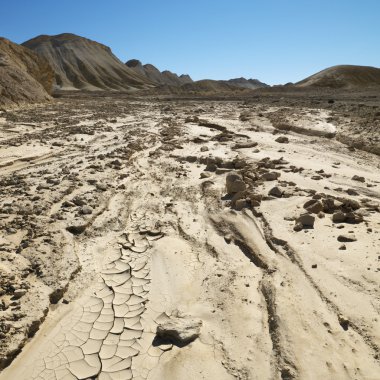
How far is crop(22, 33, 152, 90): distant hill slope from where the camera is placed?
4947 cm

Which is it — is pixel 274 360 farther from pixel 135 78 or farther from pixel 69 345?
pixel 135 78

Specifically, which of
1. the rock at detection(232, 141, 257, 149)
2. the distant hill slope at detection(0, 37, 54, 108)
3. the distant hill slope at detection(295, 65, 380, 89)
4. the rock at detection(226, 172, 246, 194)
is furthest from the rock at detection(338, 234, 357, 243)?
the distant hill slope at detection(295, 65, 380, 89)

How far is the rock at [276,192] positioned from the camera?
5.17 metres

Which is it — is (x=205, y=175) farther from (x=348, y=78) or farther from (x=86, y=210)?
(x=348, y=78)

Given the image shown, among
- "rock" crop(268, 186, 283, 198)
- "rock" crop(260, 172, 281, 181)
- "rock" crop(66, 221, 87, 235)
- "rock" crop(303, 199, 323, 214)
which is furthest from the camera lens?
"rock" crop(260, 172, 281, 181)

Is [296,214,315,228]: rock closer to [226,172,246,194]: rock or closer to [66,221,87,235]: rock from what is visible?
[226,172,246,194]: rock

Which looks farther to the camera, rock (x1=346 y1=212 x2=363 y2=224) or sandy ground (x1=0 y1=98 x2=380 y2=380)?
rock (x1=346 y1=212 x2=363 y2=224)

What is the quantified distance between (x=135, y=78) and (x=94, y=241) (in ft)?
177

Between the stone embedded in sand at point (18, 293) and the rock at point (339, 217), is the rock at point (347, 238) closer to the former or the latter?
the rock at point (339, 217)

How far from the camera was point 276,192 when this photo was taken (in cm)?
519

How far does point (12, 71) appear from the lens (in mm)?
19172

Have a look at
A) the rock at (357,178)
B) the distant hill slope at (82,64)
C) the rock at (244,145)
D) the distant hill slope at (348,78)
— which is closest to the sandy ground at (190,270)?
the rock at (357,178)

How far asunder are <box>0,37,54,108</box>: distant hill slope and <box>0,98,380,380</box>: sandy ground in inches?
455

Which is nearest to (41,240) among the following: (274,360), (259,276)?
(259,276)
